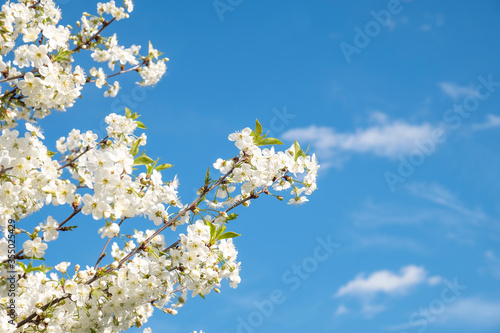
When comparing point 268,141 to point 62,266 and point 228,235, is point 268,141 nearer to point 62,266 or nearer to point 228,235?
point 228,235

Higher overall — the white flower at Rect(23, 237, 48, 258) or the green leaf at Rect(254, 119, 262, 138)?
the green leaf at Rect(254, 119, 262, 138)

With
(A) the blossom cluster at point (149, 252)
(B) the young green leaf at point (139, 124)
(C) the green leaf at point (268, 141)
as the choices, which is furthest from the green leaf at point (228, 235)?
(B) the young green leaf at point (139, 124)

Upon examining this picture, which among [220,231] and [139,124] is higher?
[139,124]

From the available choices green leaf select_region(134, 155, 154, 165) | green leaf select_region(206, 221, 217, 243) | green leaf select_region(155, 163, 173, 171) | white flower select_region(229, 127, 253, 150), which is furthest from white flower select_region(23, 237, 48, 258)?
white flower select_region(229, 127, 253, 150)

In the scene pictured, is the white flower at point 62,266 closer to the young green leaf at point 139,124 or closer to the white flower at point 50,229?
the white flower at point 50,229

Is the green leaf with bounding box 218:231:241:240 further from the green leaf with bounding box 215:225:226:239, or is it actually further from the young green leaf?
the young green leaf

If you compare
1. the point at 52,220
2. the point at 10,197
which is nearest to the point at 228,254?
the point at 52,220

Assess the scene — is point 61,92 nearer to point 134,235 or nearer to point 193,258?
point 134,235

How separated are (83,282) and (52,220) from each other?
52cm

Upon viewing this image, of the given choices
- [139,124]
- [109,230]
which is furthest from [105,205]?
[139,124]

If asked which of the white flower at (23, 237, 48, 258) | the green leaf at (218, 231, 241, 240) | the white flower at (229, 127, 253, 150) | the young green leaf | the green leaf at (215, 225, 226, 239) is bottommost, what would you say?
the green leaf at (218, 231, 241, 240)

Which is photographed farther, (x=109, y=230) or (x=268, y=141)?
(x=268, y=141)

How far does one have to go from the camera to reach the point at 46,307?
343 cm

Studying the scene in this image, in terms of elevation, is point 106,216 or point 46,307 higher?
point 106,216
